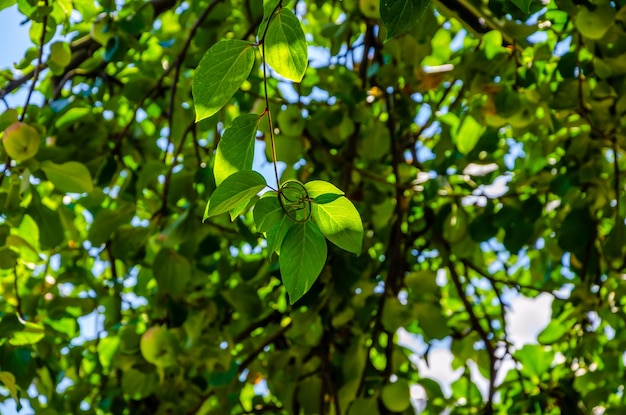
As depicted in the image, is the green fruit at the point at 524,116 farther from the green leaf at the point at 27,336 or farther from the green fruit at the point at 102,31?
the green leaf at the point at 27,336

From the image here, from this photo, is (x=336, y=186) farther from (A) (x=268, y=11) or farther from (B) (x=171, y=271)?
(A) (x=268, y=11)

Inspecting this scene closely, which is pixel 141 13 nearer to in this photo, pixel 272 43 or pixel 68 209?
pixel 68 209

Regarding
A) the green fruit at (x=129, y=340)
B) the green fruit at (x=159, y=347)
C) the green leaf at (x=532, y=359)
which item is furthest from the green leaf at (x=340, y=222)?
the green leaf at (x=532, y=359)

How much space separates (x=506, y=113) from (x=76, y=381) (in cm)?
100

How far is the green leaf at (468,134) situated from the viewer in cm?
150

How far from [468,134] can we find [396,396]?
489 mm

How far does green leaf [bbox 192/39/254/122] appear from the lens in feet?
2.08

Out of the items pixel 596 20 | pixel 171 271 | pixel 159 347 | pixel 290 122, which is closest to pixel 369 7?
pixel 290 122

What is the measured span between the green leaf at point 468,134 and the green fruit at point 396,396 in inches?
17.6

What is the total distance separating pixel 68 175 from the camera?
3.84 ft

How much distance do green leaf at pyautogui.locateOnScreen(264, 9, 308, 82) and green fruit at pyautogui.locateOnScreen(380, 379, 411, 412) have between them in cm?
75

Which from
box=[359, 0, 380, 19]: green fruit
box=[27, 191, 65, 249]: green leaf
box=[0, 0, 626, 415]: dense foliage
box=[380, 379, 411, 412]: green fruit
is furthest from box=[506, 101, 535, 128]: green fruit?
box=[27, 191, 65, 249]: green leaf

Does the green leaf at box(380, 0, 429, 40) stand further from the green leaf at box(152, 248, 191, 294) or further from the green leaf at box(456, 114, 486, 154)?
the green leaf at box(456, 114, 486, 154)

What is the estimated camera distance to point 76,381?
1706 millimetres
